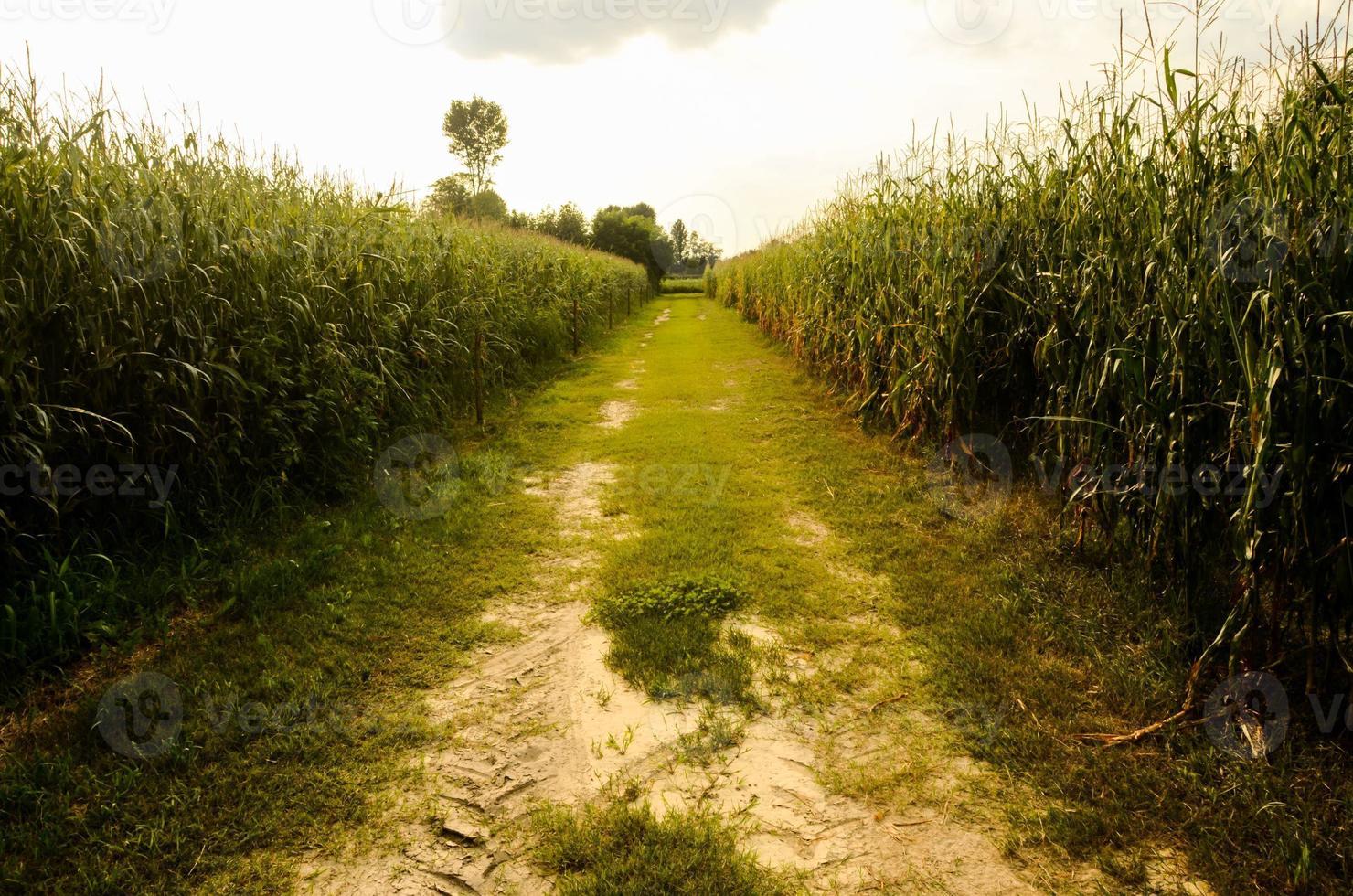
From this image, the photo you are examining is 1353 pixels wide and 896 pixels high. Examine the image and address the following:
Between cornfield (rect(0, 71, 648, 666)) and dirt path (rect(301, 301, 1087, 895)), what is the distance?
1.81 m

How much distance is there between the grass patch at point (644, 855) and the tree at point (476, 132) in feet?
156

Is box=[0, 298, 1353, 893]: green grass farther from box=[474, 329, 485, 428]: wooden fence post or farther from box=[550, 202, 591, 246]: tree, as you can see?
box=[550, 202, 591, 246]: tree

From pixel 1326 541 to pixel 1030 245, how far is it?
A: 9.22 ft

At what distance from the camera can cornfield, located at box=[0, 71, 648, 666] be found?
2.96 meters

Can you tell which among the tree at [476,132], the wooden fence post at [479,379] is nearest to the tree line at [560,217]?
the tree at [476,132]

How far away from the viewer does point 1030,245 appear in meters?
4.46

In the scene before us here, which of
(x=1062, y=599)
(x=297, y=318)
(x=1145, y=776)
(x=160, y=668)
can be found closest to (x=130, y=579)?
(x=160, y=668)

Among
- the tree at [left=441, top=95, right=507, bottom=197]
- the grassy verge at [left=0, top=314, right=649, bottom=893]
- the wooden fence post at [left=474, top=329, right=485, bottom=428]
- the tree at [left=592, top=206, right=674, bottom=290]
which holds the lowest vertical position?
the grassy verge at [left=0, top=314, right=649, bottom=893]

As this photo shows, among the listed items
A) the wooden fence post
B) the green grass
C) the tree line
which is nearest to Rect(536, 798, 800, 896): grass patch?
the green grass

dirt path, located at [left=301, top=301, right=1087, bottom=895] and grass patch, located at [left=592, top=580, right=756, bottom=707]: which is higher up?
grass patch, located at [left=592, top=580, right=756, bottom=707]

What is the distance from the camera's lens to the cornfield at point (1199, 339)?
2199mm

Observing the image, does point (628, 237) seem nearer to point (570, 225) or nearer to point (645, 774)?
point (570, 225)

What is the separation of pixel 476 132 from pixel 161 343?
48.0m

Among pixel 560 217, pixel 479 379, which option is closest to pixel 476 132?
pixel 560 217
